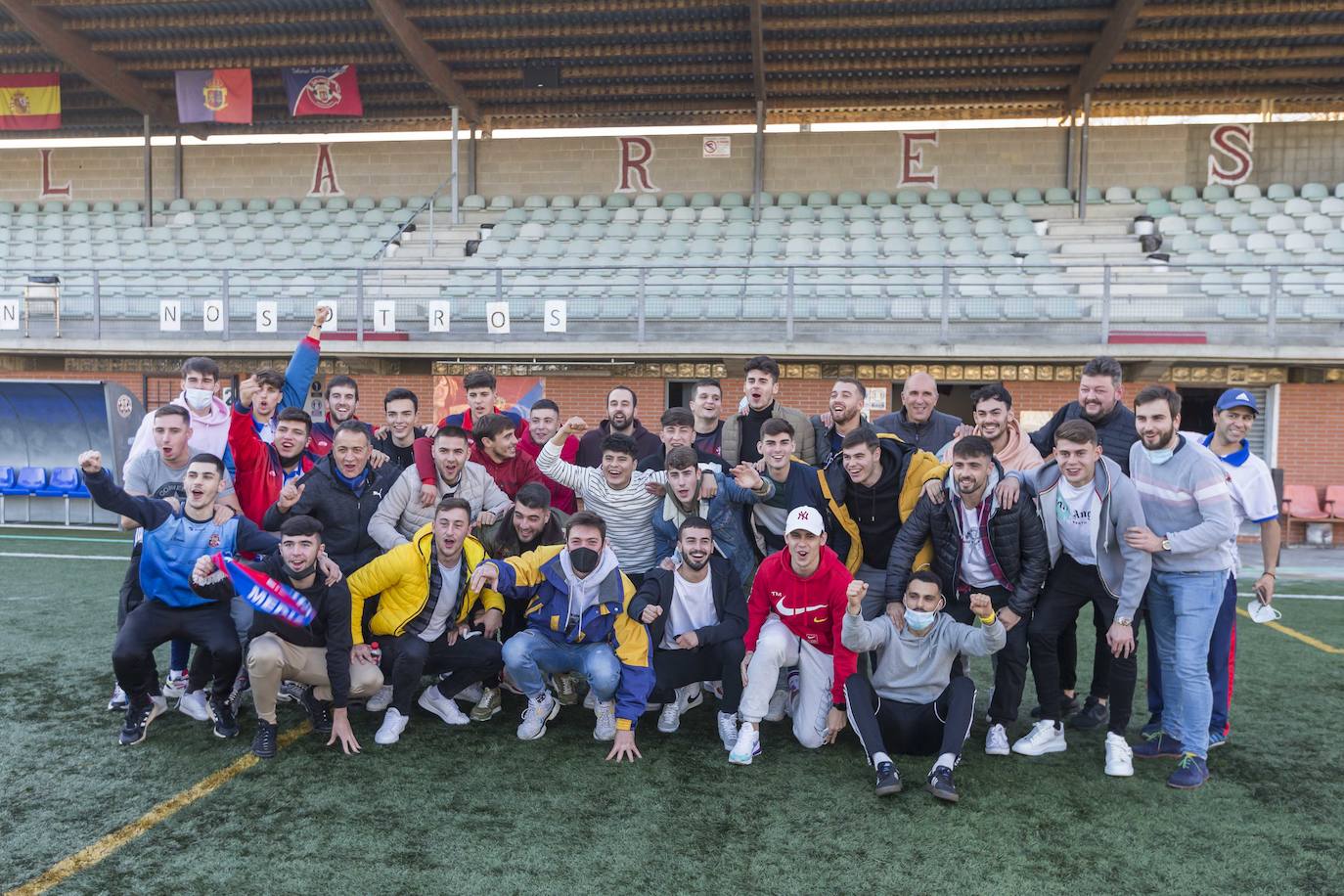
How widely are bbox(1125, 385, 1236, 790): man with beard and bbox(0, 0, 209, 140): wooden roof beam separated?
18.1 m

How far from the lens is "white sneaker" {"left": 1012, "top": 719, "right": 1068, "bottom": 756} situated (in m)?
4.68

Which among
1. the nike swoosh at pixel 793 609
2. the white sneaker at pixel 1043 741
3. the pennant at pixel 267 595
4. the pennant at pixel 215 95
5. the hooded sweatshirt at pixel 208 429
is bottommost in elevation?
the white sneaker at pixel 1043 741

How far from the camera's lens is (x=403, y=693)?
481 centimetres

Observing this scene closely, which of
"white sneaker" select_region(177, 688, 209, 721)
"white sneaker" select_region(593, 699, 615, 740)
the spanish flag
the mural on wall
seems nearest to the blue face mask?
"white sneaker" select_region(593, 699, 615, 740)

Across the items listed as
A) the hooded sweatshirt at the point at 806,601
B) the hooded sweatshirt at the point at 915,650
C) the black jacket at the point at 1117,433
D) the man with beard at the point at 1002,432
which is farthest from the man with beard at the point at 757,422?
the black jacket at the point at 1117,433

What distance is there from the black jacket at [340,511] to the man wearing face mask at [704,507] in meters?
1.49

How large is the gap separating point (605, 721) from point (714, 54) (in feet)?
45.8

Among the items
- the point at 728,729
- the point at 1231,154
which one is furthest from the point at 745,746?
the point at 1231,154

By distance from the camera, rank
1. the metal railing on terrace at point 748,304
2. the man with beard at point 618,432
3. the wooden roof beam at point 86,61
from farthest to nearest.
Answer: the wooden roof beam at point 86,61
the metal railing on terrace at point 748,304
the man with beard at point 618,432

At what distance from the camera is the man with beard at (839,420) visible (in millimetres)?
5477

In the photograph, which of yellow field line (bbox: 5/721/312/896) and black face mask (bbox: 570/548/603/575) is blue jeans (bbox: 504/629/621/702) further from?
yellow field line (bbox: 5/721/312/896)

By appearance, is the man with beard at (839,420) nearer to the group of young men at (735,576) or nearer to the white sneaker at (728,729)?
the group of young men at (735,576)

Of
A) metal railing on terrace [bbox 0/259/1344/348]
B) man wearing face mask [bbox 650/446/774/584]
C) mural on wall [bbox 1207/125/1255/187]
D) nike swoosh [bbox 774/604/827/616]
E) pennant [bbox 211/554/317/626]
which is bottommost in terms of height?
nike swoosh [bbox 774/604/827/616]

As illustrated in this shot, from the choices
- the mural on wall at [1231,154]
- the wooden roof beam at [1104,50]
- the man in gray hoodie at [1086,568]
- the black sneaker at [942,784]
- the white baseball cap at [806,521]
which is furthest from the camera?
the mural on wall at [1231,154]
